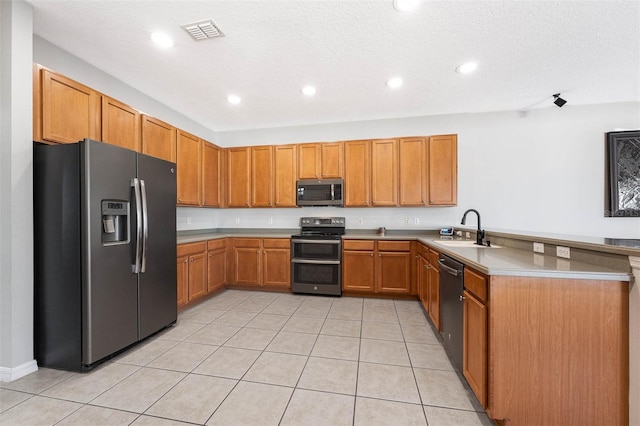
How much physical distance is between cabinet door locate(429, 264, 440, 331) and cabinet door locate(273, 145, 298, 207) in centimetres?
241

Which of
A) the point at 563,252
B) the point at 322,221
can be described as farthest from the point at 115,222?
the point at 563,252

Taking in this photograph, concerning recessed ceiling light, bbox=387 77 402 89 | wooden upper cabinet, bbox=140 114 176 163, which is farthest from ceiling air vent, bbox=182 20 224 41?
recessed ceiling light, bbox=387 77 402 89

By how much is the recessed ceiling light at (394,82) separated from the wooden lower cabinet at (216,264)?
3.27m

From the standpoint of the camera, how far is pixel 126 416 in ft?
5.11

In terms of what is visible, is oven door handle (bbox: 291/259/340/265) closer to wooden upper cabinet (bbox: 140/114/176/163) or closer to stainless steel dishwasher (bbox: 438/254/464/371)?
stainless steel dishwasher (bbox: 438/254/464/371)

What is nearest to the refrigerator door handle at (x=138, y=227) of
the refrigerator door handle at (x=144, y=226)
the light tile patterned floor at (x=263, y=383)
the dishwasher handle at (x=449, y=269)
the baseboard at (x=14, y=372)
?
the refrigerator door handle at (x=144, y=226)

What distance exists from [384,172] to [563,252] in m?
2.53

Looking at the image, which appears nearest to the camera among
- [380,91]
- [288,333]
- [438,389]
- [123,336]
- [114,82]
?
[438,389]

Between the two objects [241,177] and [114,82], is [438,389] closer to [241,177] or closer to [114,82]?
[241,177]

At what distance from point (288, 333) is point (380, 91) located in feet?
10.3

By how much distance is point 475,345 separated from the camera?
164 cm

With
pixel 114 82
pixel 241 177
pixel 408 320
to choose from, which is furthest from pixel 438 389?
pixel 114 82

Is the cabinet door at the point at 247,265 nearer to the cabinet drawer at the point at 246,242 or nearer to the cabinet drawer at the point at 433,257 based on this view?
the cabinet drawer at the point at 246,242

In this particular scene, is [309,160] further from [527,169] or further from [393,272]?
[527,169]
